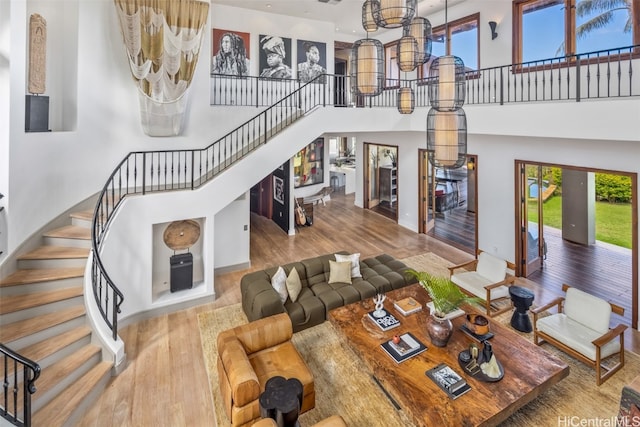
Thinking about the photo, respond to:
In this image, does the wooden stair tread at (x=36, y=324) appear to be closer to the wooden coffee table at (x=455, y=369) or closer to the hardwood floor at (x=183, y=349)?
the hardwood floor at (x=183, y=349)

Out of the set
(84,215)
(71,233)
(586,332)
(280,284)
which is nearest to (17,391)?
(71,233)

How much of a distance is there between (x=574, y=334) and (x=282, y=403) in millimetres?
3910

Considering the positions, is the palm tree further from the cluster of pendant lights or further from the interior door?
the cluster of pendant lights

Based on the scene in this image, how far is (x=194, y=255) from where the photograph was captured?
6.68 metres

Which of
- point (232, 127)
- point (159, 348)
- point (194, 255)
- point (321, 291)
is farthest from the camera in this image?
point (232, 127)

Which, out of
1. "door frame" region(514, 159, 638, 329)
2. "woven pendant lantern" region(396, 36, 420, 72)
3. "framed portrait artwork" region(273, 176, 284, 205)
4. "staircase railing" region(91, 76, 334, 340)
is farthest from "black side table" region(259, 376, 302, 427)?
"framed portrait artwork" region(273, 176, 284, 205)

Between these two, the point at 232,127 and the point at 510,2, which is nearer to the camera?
the point at 510,2

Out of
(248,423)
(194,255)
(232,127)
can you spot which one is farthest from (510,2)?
(248,423)

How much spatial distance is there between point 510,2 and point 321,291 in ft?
23.2

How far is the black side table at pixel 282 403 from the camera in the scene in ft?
9.29

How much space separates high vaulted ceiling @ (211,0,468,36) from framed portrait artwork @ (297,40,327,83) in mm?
713

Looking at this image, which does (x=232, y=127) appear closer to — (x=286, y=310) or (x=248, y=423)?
(x=286, y=310)

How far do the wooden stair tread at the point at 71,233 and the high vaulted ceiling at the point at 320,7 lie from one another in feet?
21.2

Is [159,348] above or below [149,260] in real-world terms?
Answer: below
